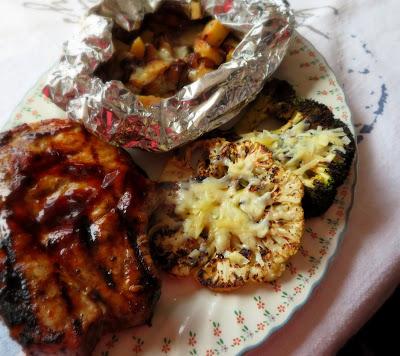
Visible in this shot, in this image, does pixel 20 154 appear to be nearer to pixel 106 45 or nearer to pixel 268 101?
pixel 106 45

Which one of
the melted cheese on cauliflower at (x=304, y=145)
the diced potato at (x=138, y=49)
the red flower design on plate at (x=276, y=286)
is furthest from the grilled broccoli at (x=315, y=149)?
the diced potato at (x=138, y=49)

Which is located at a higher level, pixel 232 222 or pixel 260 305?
pixel 232 222

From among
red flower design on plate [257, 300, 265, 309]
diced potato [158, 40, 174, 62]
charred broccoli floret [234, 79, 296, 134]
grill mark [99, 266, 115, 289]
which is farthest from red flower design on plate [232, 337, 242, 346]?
diced potato [158, 40, 174, 62]

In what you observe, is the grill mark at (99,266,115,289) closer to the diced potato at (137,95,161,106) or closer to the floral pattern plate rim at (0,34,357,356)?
the floral pattern plate rim at (0,34,357,356)

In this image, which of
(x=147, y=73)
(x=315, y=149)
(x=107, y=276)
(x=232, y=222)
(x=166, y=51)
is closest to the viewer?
(x=107, y=276)

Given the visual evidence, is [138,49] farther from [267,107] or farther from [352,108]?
[352,108]

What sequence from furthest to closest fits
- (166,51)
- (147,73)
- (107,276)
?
(166,51), (147,73), (107,276)

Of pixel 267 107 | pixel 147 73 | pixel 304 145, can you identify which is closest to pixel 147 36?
pixel 147 73
